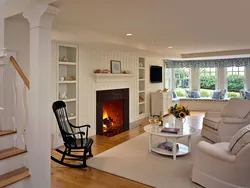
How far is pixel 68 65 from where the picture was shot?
491 cm

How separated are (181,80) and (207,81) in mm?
1184

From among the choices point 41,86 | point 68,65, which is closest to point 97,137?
point 68,65

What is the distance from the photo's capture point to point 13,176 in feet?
7.52

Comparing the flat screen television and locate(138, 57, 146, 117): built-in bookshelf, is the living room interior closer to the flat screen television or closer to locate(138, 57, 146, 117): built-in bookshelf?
locate(138, 57, 146, 117): built-in bookshelf

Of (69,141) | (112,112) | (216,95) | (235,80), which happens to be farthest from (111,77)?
(235,80)

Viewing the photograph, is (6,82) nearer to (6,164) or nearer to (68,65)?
(6,164)

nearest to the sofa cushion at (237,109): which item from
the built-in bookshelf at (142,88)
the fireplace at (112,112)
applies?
the fireplace at (112,112)

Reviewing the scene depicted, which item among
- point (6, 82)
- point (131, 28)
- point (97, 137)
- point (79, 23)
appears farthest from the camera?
point (97, 137)

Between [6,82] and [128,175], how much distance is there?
219 centimetres

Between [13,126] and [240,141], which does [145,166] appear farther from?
[13,126]

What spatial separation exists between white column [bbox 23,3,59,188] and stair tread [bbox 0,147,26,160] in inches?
9.2

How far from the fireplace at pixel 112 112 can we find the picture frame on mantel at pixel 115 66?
1.82 ft

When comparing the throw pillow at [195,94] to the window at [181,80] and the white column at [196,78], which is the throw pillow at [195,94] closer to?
the white column at [196,78]

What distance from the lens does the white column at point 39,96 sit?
7.38 feet
